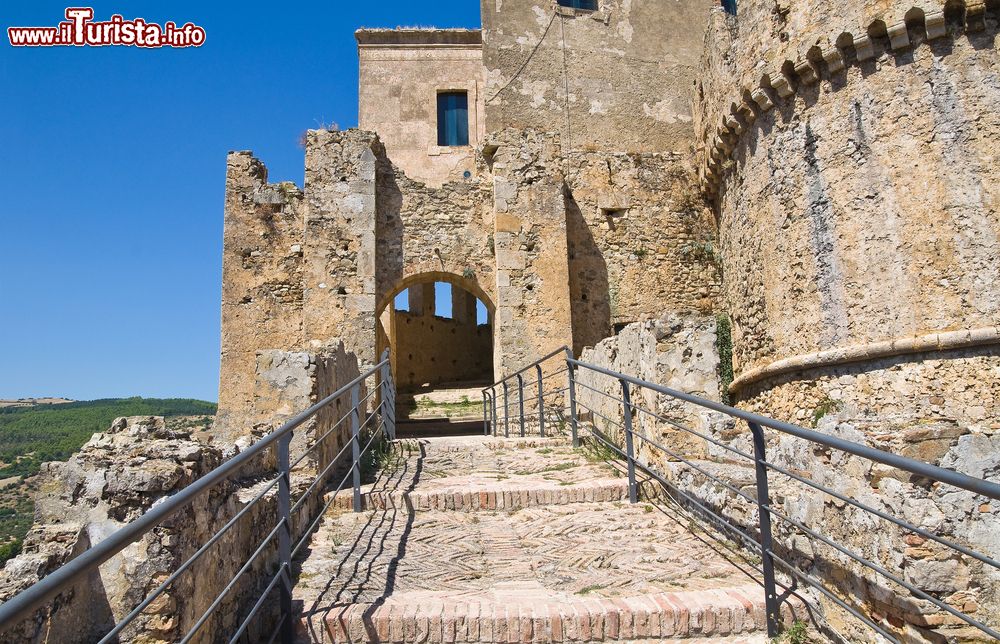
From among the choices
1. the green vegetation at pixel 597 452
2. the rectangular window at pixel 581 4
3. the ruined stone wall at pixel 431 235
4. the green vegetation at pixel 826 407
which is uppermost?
the rectangular window at pixel 581 4

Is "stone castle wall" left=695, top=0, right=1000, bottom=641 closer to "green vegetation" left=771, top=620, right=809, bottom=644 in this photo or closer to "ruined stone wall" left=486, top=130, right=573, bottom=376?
"ruined stone wall" left=486, top=130, right=573, bottom=376

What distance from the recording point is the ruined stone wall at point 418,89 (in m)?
19.0

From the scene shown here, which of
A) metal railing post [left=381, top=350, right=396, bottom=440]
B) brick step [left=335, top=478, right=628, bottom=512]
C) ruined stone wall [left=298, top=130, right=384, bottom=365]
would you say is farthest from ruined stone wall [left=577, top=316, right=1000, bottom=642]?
ruined stone wall [left=298, top=130, right=384, bottom=365]

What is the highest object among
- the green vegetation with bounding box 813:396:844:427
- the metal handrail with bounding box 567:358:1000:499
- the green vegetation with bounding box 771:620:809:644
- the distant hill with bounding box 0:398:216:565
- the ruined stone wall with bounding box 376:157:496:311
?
the ruined stone wall with bounding box 376:157:496:311

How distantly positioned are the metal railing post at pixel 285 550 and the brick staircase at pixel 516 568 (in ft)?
0.37

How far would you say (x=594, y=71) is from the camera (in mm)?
17562

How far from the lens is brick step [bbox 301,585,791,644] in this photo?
372 cm

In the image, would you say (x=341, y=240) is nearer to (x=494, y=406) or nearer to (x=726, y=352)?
(x=494, y=406)

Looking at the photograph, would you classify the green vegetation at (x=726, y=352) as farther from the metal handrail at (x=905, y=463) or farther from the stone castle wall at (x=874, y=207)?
the metal handrail at (x=905, y=463)

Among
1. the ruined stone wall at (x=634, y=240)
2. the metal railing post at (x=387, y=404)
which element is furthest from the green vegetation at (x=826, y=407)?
the metal railing post at (x=387, y=404)

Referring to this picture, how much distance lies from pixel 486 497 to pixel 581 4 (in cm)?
1507

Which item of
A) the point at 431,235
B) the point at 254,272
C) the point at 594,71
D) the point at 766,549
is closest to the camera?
the point at 766,549

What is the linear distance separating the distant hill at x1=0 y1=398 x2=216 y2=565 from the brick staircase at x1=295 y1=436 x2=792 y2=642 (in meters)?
12.5

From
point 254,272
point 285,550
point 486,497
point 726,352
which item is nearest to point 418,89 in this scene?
point 254,272
